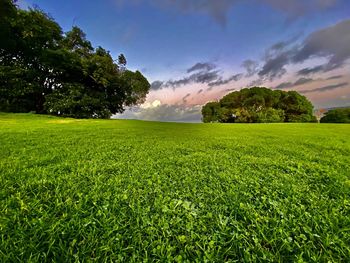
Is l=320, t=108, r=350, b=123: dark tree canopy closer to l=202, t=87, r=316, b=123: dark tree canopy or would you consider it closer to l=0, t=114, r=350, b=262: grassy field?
l=202, t=87, r=316, b=123: dark tree canopy

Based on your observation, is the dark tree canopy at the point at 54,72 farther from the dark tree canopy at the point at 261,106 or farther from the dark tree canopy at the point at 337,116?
the dark tree canopy at the point at 337,116

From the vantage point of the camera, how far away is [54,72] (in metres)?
28.6

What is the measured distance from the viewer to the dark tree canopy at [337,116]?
43638 millimetres

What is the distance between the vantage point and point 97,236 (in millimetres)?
2215

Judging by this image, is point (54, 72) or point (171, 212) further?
point (54, 72)

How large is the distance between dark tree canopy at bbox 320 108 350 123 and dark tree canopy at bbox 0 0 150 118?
4154 centimetres

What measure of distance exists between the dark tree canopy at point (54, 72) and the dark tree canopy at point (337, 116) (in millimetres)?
41543

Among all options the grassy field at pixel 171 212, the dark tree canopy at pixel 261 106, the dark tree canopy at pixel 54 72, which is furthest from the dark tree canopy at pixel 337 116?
the grassy field at pixel 171 212

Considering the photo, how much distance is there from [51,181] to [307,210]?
3840mm

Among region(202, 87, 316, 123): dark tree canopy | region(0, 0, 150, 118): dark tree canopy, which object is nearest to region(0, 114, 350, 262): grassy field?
region(0, 0, 150, 118): dark tree canopy

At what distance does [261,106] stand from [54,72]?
40.1 m

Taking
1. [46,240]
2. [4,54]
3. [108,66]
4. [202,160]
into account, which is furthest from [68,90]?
[46,240]

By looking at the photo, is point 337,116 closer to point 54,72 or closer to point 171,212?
point 54,72

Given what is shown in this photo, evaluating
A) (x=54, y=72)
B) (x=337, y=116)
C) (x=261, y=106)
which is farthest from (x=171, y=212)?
(x=337, y=116)
